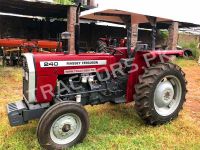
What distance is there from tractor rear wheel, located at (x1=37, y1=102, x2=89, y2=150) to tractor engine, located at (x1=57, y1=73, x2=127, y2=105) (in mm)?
481

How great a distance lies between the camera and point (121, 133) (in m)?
4.25

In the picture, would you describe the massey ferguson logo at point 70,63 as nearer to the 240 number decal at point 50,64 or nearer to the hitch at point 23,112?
the 240 number decal at point 50,64

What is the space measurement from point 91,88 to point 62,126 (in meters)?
0.91

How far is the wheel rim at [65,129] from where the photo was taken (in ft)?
11.8

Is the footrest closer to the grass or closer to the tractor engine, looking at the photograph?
the grass

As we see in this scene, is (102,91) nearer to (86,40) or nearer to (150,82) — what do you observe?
(150,82)

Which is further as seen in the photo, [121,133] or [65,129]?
[121,133]

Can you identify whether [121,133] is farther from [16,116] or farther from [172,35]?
[172,35]

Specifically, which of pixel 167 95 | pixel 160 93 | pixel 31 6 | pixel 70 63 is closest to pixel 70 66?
pixel 70 63

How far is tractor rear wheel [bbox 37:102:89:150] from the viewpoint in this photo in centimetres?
343

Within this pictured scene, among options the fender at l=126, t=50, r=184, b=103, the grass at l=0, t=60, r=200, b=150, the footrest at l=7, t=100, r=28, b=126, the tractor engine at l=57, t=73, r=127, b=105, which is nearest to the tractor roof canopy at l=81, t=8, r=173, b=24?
the fender at l=126, t=50, r=184, b=103

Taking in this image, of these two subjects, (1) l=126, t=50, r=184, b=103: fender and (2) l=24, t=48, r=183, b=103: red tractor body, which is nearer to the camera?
(2) l=24, t=48, r=183, b=103: red tractor body

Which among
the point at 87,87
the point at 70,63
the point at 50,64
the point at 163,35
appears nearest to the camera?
the point at 50,64

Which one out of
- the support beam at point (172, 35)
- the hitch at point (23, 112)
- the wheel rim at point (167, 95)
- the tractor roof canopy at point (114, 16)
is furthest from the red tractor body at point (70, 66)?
the support beam at point (172, 35)
